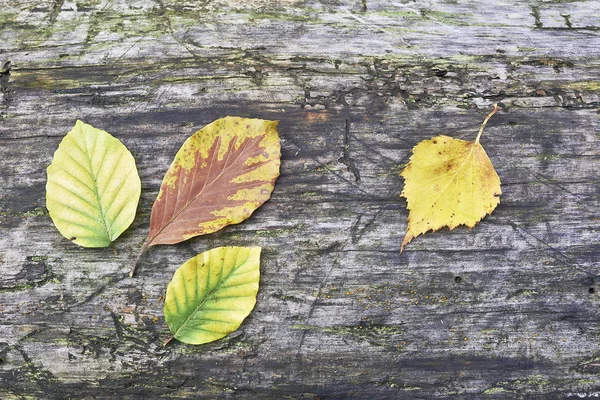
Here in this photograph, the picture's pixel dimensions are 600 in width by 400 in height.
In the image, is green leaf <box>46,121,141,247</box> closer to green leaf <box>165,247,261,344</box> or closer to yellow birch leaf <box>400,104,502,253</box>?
green leaf <box>165,247,261,344</box>

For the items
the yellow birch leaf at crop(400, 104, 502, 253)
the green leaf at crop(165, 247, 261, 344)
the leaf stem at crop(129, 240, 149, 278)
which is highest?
the yellow birch leaf at crop(400, 104, 502, 253)

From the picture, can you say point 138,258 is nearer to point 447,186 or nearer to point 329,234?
point 329,234

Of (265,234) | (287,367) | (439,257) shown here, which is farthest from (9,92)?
(439,257)

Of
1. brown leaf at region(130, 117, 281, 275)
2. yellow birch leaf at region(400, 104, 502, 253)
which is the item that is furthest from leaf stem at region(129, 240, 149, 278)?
yellow birch leaf at region(400, 104, 502, 253)

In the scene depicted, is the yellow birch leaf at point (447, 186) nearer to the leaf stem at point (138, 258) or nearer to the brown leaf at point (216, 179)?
the brown leaf at point (216, 179)

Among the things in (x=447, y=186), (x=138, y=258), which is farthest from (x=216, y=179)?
(x=447, y=186)

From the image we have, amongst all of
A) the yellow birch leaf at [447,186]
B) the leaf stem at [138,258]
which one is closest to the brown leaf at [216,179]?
the leaf stem at [138,258]

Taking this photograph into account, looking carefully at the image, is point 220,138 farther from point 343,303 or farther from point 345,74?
point 343,303
